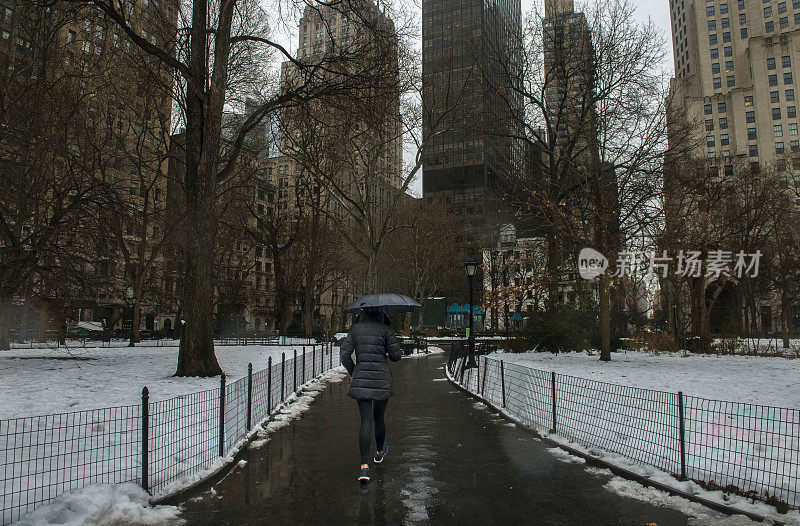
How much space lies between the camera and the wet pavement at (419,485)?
4906 mm

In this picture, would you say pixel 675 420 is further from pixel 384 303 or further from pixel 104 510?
pixel 104 510

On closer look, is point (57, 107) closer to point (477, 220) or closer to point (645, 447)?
point (645, 447)

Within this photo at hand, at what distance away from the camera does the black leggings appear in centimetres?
616

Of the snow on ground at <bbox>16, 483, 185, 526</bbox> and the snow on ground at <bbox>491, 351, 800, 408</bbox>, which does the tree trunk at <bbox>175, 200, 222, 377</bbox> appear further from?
the snow on ground at <bbox>491, 351, 800, 408</bbox>

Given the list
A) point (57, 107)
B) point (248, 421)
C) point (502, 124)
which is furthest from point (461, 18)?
point (248, 421)

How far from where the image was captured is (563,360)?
68.2 feet

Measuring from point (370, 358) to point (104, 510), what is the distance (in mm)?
3046

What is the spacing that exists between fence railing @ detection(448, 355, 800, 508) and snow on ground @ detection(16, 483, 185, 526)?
5.26m

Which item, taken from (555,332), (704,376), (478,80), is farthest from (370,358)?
(478,80)

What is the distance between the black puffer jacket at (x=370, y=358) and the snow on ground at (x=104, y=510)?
2.31m

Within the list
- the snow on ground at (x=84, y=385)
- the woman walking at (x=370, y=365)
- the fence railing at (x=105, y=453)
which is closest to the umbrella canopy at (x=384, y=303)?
the woman walking at (x=370, y=365)

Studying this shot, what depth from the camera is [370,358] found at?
641cm

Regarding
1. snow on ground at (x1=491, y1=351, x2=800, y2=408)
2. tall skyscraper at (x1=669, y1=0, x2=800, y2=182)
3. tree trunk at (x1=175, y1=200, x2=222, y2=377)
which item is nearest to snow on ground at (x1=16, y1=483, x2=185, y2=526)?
tree trunk at (x1=175, y1=200, x2=222, y2=377)

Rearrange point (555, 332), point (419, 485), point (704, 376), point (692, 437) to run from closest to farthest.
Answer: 1. point (419, 485)
2. point (692, 437)
3. point (704, 376)
4. point (555, 332)
